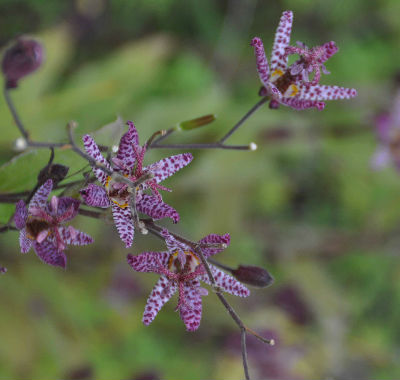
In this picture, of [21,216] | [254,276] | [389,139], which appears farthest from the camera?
[389,139]

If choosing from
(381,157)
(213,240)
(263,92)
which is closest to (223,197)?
(381,157)

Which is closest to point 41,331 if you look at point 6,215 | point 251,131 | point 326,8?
point 6,215

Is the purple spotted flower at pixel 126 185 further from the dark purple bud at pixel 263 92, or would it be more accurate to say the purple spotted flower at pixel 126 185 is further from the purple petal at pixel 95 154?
the dark purple bud at pixel 263 92

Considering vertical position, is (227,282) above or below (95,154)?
below

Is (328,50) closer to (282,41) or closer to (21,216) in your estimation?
(282,41)

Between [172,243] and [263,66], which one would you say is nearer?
[172,243]

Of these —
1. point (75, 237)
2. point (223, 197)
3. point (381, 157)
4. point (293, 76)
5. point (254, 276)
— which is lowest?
point (223, 197)

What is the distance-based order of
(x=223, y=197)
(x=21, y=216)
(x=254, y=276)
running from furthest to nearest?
(x=223, y=197), (x=254, y=276), (x=21, y=216)
